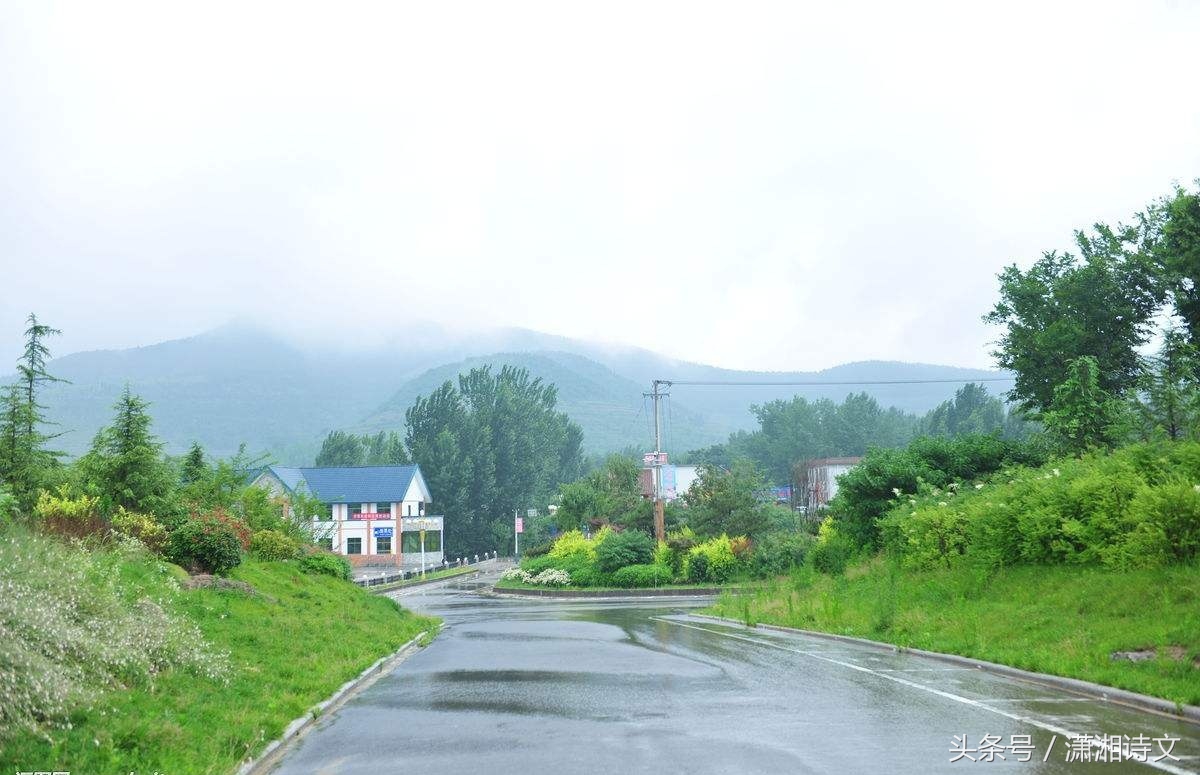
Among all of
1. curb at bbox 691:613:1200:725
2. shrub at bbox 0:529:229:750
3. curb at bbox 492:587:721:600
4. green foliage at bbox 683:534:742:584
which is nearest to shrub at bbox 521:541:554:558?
curb at bbox 492:587:721:600

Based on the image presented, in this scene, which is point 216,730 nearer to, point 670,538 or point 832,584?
point 832,584

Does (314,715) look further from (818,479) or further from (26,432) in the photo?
(818,479)

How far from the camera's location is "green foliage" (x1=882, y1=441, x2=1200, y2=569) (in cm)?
1475

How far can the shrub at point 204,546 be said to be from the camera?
19.4m

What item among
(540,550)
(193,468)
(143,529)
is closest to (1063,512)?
(143,529)

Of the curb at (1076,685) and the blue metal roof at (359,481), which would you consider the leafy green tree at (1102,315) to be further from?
the blue metal roof at (359,481)

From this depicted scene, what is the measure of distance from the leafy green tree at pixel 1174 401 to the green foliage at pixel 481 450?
75261 millimetres

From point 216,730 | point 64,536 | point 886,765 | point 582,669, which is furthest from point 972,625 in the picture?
point 64,536

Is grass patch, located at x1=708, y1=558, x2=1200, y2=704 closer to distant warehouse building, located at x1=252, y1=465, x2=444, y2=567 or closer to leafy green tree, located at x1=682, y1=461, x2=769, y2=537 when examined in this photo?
leafy green tree, located at x1=682, y1=461, x2=769, y2=537

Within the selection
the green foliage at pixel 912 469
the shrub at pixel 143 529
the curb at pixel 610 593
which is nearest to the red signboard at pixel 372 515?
the curb at pixel 610 593

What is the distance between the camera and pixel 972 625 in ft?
56.4

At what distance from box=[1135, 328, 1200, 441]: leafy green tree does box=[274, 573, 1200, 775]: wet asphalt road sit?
10.2m

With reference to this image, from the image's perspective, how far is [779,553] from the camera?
40.8m

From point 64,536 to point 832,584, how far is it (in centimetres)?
1969
